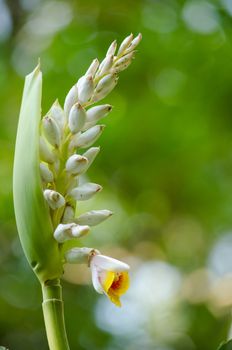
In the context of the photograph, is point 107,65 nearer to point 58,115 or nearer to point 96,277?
point 58,115

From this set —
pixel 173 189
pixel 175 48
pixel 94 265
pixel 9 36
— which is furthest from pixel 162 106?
pixel 94 265

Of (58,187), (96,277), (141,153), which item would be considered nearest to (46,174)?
(58,187)

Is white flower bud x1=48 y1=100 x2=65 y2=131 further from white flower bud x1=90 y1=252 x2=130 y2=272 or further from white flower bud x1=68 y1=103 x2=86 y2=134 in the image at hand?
white flower bud x1=90 y1=252 x2=130 y2=272

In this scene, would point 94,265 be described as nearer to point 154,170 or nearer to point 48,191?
point 48,191

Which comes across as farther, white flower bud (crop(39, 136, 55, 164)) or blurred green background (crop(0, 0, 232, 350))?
blurred green background (crop(0, 0, 232, 350))

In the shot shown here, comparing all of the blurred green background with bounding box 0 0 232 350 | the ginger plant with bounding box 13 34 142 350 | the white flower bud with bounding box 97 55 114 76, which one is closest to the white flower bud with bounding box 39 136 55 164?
the ginger plant with bounding box 13 34 142 350

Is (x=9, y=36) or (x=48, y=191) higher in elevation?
(x=9, y=36)
